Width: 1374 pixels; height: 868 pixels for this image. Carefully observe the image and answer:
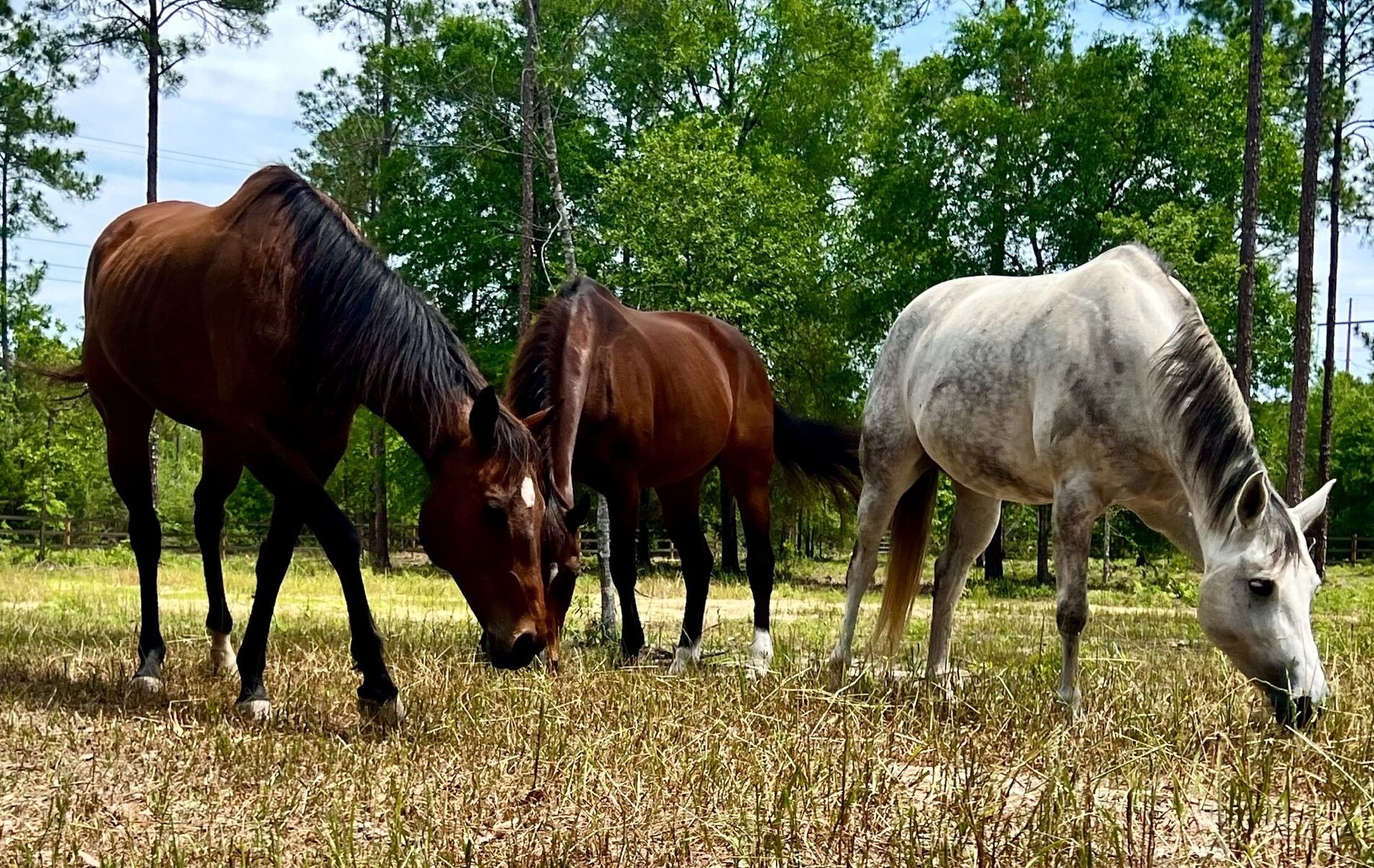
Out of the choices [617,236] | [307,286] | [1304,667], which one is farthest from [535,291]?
[1304,667]

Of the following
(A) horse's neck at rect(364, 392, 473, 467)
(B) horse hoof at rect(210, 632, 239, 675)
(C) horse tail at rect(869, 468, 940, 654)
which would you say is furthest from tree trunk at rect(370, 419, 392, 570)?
(A) horse's neck at rect(364, 392, 473, 467)

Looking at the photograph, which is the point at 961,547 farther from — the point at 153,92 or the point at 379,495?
the point at 379,495

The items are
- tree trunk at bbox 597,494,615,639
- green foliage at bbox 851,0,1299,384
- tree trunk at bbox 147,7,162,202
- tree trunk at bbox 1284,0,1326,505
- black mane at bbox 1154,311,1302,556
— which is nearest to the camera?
black mane at bbox 1154,311,1302,556

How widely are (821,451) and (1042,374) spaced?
3.59 m

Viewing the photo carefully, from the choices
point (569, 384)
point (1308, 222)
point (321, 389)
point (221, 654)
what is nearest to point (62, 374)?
point (221, 654)

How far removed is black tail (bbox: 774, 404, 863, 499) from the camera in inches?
343

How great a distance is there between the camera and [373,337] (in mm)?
4719

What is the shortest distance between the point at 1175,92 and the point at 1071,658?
19805 mm

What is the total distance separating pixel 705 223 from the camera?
18.2 m

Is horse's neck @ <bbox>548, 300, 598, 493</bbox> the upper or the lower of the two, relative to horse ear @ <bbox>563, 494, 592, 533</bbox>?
upper

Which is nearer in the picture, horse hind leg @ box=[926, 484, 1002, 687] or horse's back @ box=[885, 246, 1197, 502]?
horse's back @ box=[885, 246, 1197, 502]

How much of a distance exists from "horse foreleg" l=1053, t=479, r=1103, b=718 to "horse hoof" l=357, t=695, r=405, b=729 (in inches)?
111

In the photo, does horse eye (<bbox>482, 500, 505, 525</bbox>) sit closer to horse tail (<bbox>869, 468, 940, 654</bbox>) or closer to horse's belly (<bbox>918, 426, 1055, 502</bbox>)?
horse's belly (<bbox>918, 426, 1055, 502</bbox>)

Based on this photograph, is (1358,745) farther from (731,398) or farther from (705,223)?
(705,223)
